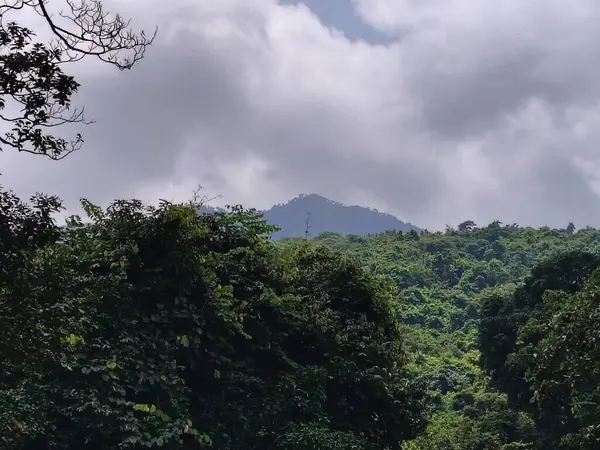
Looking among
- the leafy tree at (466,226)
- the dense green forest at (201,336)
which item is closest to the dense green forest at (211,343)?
the dense green forest at (201,336)

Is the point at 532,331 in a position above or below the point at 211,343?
above

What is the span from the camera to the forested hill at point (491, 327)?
1381 cm

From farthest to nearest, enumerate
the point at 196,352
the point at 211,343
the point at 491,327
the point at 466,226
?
the point at 466,226 < the point at 491,327 < the point at 211,343 < the point at 196,352

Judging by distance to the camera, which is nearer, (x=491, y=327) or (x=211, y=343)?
(x=211, y=343)

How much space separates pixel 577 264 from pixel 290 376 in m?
10.7

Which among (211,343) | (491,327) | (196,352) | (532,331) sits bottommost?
(196,352)

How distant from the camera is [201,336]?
1239 centimetres

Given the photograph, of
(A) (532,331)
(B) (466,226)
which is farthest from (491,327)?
(B) (466,226)

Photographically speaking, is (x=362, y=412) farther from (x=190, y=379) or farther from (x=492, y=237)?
(x=492, y=237)

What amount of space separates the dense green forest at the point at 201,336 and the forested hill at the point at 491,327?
0.35 feet

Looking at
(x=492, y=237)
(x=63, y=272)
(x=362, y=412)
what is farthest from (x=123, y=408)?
(x=492, y=237)

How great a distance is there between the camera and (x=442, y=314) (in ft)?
154

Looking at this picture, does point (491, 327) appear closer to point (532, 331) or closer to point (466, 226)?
point (532, 331)

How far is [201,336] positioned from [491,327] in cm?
1209
